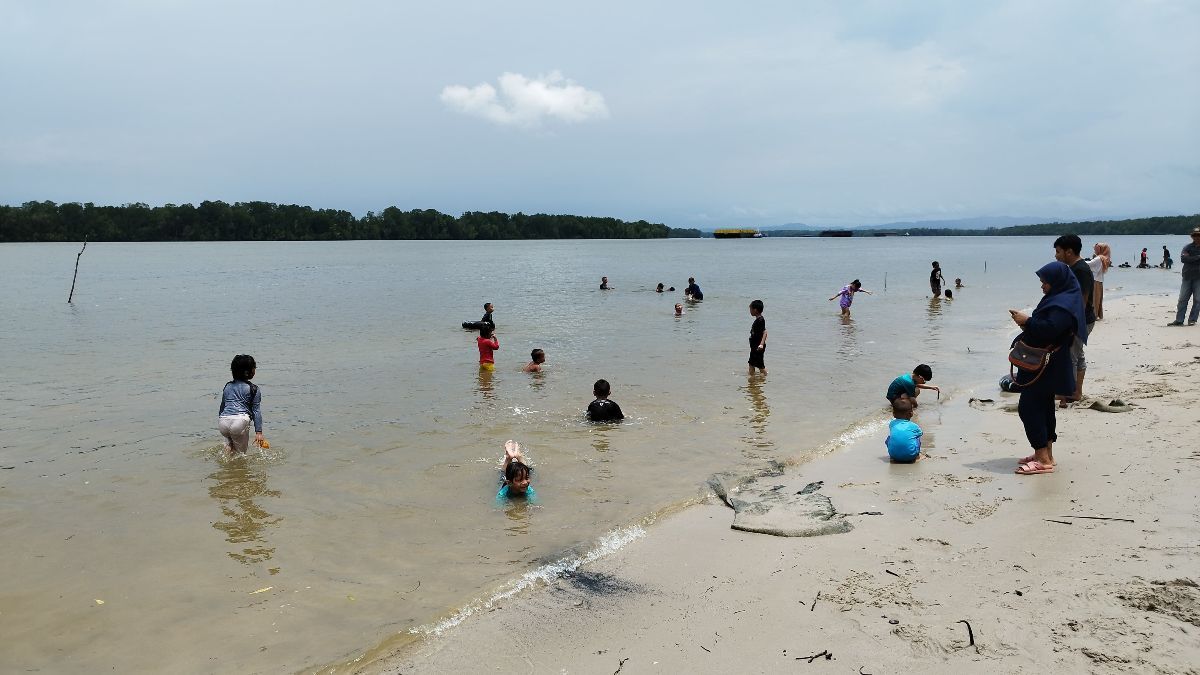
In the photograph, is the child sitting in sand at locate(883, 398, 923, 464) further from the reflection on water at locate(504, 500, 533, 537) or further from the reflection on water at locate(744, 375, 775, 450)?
the reflection on water at locate(504, 500, 533, 537)

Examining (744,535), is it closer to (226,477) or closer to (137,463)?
(226,477)

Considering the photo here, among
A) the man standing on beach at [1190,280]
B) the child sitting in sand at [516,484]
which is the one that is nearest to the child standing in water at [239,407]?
the child sitting in sand at [516,484]

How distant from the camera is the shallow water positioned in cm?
558

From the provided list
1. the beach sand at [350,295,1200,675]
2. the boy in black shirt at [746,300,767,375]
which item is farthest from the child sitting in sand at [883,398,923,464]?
the boy in black shirt at [746,300,767,375]

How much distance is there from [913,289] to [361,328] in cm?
3251

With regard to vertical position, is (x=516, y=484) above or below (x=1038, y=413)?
below

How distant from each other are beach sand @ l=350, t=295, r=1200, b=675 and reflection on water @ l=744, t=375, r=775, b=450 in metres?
2.30

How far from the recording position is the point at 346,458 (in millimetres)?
9719

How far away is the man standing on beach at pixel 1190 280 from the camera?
16.3 metres

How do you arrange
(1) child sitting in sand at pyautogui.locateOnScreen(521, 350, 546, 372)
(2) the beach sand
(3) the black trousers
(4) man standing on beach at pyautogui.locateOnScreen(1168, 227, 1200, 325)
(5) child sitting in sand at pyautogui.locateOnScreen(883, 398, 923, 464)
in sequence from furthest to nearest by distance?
(4) man standing on beach at pyautogui.locateOnScreen(1168, 227, 1200, 325)
(1) child sitting in sand at pyautogui.locateOnScreen(521, 350, 546, 372)
(5) child sitting in sand at pyautogui.locateOnScreen(883, 398, 923, 464)
(3) the black trousers
(2) the beach sand

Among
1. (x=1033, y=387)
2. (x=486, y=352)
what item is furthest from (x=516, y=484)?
(x=486, y=352)

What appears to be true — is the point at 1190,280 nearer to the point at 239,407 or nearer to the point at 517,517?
the point at 517,517

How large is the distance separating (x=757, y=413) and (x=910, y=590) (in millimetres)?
7036

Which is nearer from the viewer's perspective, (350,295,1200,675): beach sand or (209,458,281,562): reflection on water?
(350,295,1200,675): beach sand
